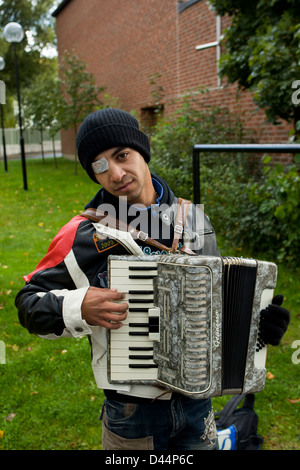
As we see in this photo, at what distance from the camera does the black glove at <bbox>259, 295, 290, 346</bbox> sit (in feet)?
5.25

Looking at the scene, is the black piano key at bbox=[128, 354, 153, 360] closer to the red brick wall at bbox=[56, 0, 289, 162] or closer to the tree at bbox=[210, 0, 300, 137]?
the tree at bbox=[210, 0, 300, 137]

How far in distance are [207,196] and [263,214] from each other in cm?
94

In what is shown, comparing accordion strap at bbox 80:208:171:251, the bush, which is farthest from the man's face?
the bush

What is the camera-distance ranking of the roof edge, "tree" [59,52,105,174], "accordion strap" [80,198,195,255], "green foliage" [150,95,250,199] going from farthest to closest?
the roof edge
"tree" [59,52,105,174]
"green foliage" [150,95,250,199]
"accordion strap" [80,198,195,255]

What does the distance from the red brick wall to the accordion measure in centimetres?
528

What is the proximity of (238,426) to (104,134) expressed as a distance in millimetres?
1999

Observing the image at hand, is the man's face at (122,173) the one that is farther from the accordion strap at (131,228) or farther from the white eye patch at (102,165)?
the accordion strap at (131,228)

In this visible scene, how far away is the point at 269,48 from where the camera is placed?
181 inches

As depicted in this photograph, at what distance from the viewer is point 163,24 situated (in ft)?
34.1

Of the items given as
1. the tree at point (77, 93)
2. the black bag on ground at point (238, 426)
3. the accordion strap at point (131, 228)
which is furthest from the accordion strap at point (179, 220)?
the tree at point (77, 93)

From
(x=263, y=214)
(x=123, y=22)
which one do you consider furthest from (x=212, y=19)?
(x=123, y=22)

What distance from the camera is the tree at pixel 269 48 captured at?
461cm

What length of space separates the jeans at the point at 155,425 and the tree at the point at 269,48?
3645mm
